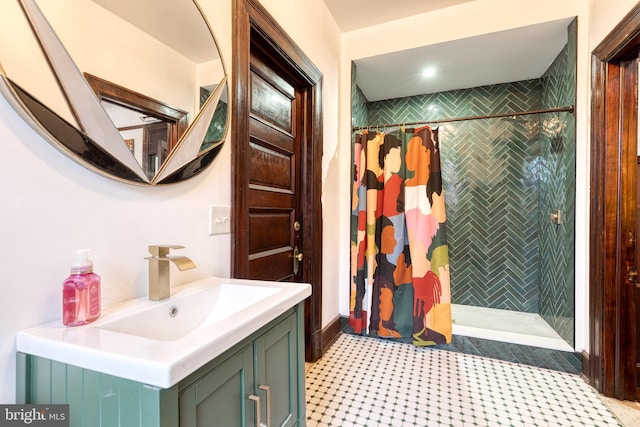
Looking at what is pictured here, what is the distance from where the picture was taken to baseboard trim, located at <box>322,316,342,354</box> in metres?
2.25

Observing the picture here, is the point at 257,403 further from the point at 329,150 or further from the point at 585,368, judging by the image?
the point at 585,368

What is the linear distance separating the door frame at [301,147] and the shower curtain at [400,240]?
438mm

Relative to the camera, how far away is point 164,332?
33.6 inches

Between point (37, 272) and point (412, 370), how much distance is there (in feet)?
6.80

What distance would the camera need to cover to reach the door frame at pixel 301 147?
1301 millimetres

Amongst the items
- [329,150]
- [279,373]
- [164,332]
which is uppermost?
[329,150]

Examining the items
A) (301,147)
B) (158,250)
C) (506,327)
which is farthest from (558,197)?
(158,250)

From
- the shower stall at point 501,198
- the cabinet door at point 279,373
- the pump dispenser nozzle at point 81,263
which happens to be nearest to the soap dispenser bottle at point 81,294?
the pump dispenser nozzle at point 81,263

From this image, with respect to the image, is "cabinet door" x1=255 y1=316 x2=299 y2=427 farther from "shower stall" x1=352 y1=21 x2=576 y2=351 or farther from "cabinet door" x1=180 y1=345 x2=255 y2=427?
"shower stall" x1=352 y1=21 x2=576 y2=351

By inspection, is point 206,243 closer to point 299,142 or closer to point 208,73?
point 208,73

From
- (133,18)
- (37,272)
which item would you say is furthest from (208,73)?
(37,272)

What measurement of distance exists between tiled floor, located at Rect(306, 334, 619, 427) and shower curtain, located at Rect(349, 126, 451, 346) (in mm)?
268

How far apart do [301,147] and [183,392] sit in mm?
1733

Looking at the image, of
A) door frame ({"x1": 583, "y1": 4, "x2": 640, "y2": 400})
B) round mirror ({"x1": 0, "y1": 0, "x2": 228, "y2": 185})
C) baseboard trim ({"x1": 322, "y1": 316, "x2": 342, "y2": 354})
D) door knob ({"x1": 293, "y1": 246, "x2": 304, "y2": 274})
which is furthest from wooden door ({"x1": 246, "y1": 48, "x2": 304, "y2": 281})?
door frame ({"x1": 583, "y1": 4, "x2": 640, "y2": 400})
